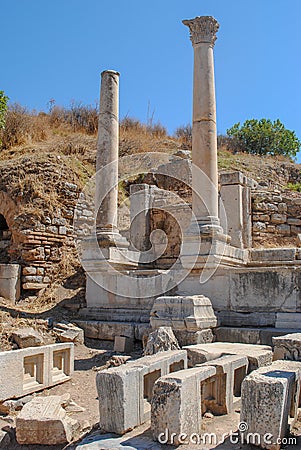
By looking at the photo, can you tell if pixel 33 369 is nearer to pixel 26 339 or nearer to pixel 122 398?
pixel 26 339

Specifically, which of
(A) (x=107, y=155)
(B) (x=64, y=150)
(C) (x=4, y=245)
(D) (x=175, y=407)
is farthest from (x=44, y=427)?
(B) (x=64, y=150)

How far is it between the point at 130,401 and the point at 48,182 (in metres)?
10.6

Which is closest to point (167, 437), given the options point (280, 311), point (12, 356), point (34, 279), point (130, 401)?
point (130, 401)

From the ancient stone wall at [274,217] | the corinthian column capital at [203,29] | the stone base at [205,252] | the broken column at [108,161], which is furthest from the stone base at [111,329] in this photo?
the ancient stone wall at [274,217]

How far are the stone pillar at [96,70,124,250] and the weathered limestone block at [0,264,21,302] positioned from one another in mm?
2548

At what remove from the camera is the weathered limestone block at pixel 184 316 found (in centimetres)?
714

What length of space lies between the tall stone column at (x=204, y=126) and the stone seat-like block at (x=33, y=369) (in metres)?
3.81

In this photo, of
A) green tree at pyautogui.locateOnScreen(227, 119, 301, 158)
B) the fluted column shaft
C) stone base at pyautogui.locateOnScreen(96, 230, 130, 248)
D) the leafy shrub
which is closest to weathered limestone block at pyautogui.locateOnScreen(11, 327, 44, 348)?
stone base at pyautogui.locateOnScreen(96, 230, 130, 248)

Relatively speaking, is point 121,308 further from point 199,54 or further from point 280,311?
point 199,54

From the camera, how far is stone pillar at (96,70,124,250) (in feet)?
36.1

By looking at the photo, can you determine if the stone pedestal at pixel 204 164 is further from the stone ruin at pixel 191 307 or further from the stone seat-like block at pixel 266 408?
the stone seat-like block at pixel 266 408

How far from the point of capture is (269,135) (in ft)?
95.8

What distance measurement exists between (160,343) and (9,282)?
21.0 ft

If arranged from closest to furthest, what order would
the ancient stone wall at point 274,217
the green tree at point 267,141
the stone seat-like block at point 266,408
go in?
the stone seat-like block at point 266,408, the ancient stone wall at point 274,217, the green tree at point 267,141
